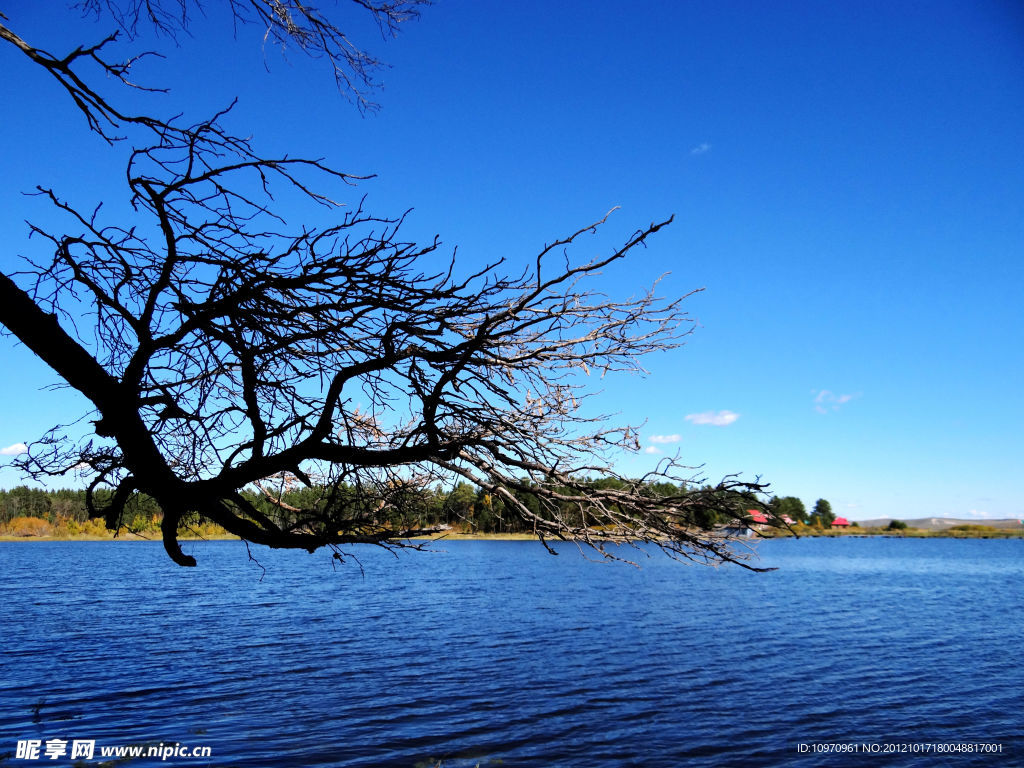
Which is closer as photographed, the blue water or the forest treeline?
the forest treeline

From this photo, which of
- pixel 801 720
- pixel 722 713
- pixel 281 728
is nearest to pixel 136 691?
pixel 281 728

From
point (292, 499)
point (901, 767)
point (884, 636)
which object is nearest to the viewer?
point (292, 499)

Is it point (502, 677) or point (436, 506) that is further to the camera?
point (502, 677)

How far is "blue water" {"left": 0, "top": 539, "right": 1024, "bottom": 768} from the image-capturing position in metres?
12.1

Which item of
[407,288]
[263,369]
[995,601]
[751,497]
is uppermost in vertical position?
[407,288]

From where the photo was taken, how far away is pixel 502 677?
16.9 m

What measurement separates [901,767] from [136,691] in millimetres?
14850

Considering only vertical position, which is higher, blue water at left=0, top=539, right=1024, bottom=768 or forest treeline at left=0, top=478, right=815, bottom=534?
forest treeline at left=0, top=478, right=815, bottom=534

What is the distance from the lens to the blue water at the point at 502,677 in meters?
12.1

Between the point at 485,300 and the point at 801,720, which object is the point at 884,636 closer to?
the point at 801,720

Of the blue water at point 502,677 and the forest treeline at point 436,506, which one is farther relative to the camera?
the blue water at point 502,677

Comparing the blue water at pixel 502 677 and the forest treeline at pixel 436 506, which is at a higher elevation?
the forest treeline at pixel 436 506

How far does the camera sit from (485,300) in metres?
3.18

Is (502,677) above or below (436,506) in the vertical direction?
below
